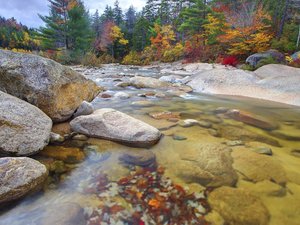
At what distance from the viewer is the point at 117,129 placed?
132 inches

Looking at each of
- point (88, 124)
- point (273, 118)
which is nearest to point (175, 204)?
point (88, 124)

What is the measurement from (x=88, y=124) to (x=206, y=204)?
220 cm

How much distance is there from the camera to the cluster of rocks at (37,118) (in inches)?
83.4

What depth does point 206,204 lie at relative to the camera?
2.05m

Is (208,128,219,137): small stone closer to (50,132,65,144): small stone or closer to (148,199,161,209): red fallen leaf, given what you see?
(148,199,161,209): red fallen leaf

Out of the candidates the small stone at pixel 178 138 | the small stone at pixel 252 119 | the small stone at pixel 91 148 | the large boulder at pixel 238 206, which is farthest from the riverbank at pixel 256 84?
the small stone at pixel 91 148

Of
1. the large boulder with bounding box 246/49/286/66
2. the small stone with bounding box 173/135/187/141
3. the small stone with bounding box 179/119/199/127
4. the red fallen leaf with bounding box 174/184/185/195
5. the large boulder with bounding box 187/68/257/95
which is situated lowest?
the red fallen leaf with bounding box 174/184/185/195

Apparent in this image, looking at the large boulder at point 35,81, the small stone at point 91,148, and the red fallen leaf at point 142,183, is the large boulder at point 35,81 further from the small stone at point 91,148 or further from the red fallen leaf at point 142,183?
the red fallen leaf at point 142,183

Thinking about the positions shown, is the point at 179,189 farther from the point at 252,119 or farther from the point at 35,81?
the point at 252,119

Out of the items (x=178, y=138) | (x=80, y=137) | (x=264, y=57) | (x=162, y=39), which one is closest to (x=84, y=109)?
(x=80, y=137)

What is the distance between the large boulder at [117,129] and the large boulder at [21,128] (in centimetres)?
59

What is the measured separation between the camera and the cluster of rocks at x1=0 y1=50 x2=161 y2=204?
83.4 inches

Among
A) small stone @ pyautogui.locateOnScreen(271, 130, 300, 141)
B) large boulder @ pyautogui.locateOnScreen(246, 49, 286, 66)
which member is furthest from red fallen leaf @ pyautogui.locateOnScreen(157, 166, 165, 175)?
large boulder @ pyautogui.locateOnScreen(246, 49, 286, 66)

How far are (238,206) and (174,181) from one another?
67 centimetres
